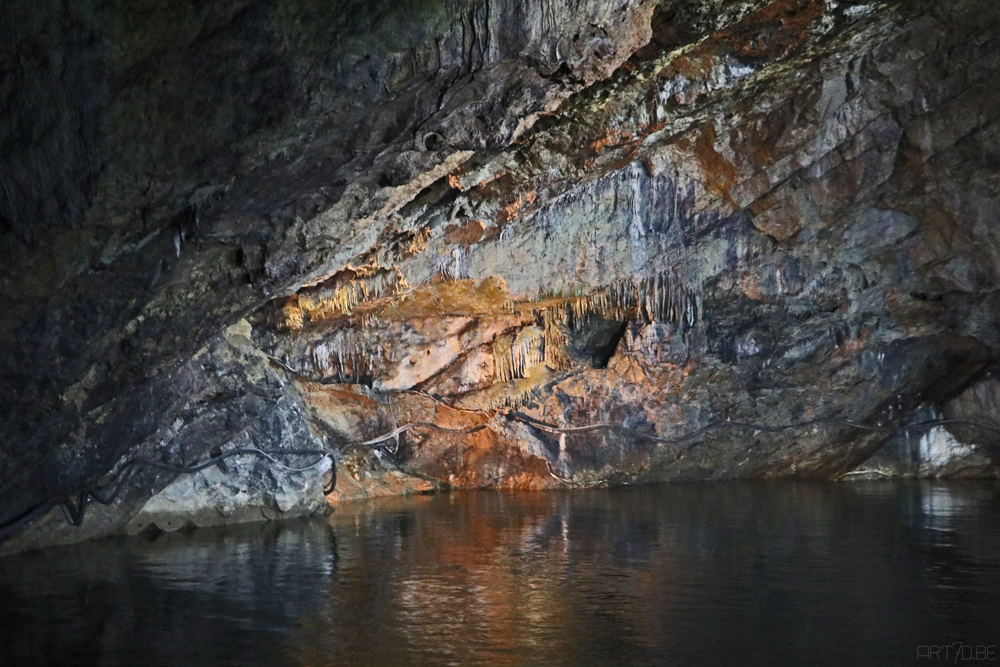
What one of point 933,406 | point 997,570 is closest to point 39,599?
point 997,570

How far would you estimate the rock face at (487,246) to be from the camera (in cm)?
495

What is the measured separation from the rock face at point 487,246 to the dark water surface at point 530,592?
153 cm

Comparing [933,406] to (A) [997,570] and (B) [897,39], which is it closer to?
(B) [897,39]

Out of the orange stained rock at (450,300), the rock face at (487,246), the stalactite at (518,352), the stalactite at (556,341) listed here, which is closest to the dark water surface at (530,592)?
the rock face at (487,246)

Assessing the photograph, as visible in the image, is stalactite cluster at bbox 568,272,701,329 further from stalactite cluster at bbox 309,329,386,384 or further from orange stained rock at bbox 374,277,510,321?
stalactite cluster at bbox 309,329,386,384

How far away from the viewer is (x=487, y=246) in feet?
34.1

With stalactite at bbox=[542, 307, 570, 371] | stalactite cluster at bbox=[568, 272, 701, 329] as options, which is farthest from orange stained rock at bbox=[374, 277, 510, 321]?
stalactite cluster at bbox=[568, 272, 701, 329]

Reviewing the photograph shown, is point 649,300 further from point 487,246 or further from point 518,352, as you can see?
point 487,246

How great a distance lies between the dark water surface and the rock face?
153 cm

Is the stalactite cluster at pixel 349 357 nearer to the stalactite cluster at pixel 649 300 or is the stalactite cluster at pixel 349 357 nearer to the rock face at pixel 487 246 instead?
the rock face at pixel 487 246

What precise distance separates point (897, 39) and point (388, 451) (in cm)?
852

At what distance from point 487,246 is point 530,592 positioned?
5.17 meters

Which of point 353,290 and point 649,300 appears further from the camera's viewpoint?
point 649,300

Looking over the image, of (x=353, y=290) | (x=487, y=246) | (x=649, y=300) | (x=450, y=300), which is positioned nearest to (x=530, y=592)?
(x=487, y=246)
